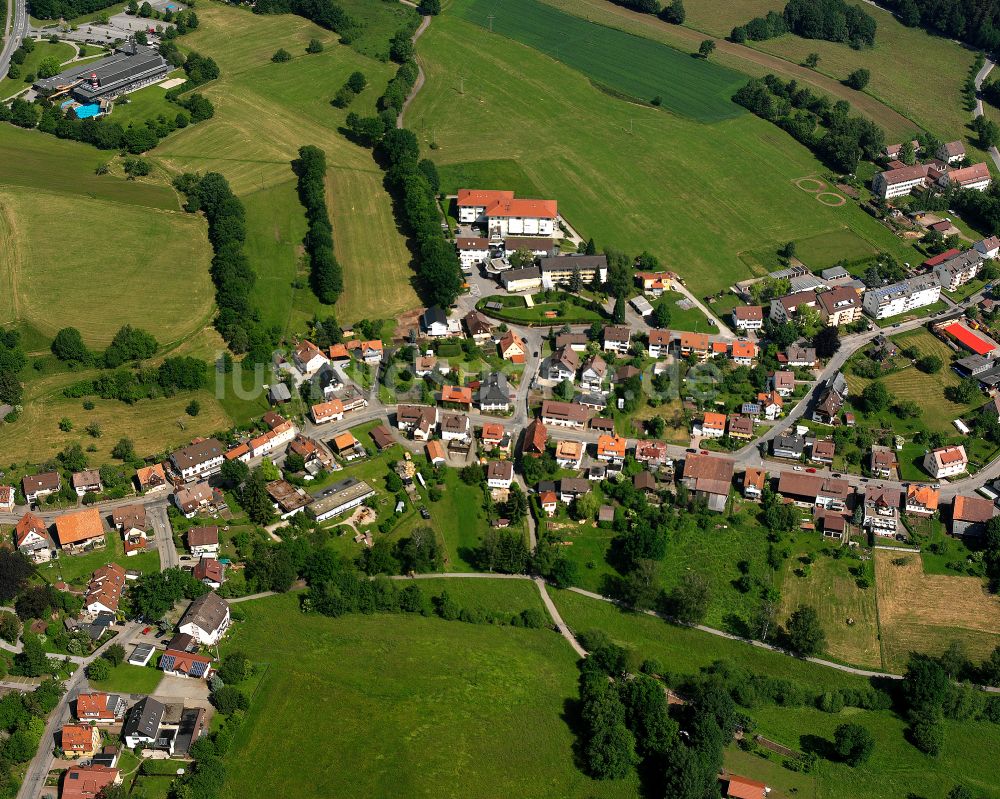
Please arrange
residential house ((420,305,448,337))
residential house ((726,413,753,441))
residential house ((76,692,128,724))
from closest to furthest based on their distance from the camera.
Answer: residential house ((76,692,128,724)) < residential house ((726,413,753,441)) < residential house ((420,305,448,337))

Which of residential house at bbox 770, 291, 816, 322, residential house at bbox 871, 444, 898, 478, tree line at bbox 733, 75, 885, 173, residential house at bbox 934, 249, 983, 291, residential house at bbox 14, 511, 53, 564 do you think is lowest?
residential house at bbox 14, 511, 53, 564

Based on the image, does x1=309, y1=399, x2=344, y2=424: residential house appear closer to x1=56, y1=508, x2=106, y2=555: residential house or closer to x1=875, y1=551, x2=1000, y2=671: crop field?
x1=56, y1=508, x2=106, y2=555: residential house

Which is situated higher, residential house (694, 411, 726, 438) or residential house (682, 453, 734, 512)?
residential house (694, 411, 726, 438)

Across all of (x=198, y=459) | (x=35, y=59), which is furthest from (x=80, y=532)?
(x=35, y=59)

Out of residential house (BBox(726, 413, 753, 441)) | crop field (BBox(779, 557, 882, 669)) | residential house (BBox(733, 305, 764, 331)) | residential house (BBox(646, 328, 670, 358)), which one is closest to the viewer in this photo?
crop field (BBox(779, 557, 882, 669))

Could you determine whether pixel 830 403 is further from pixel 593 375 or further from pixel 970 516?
pixel 593 375

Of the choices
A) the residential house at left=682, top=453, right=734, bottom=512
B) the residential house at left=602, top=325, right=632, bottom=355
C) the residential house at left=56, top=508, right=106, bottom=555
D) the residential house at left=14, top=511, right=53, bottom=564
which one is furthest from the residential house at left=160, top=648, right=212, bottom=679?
the residential house at left=602, top=325, right=632, bottom=355
